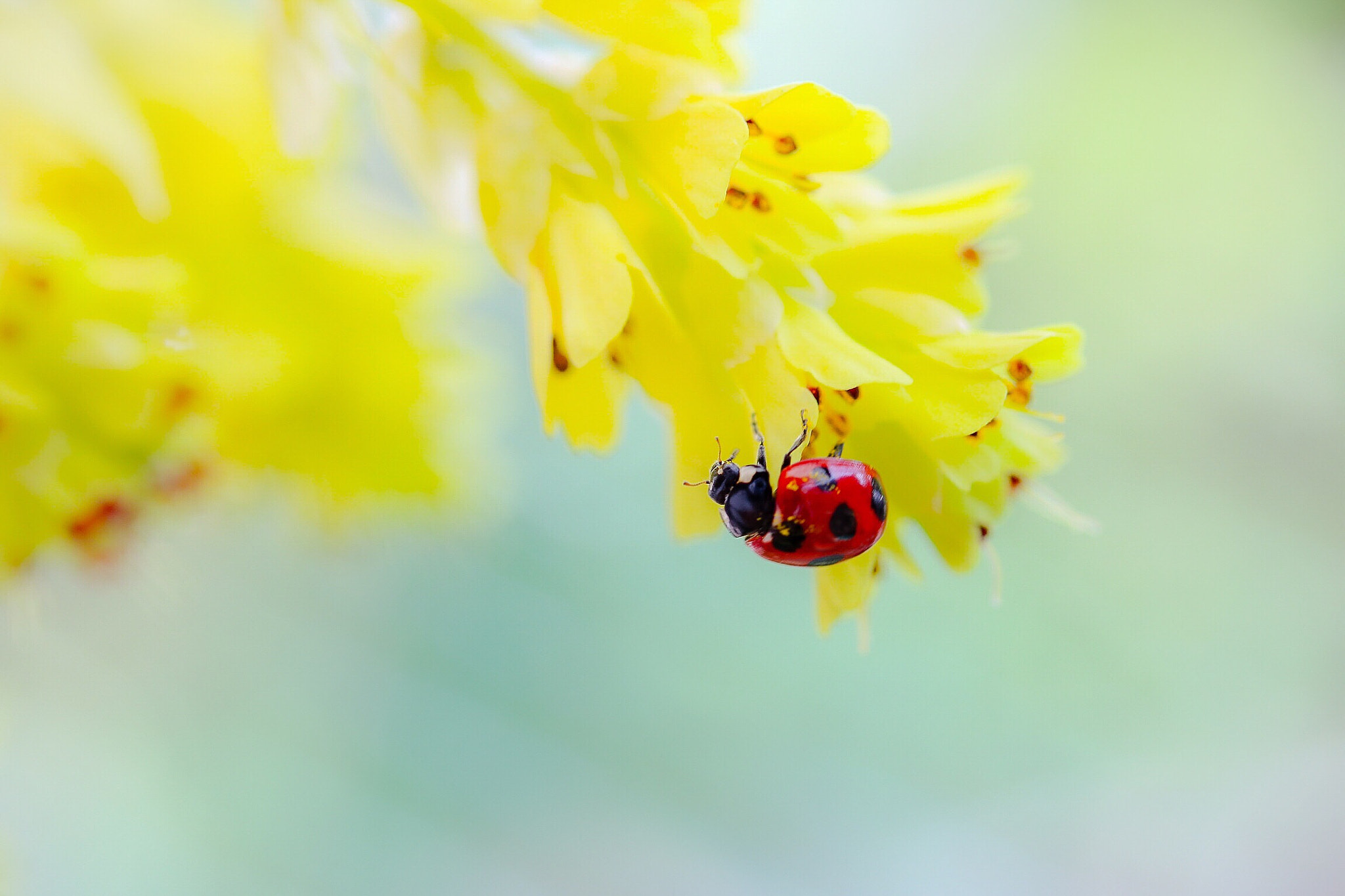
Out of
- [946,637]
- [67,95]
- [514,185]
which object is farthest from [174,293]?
[946,637]

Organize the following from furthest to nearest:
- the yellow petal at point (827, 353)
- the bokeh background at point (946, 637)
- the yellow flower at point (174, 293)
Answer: the bokeh background at point (946, 637) < the yellow flower at point (174, 293) < the yellow petal at point (827, 353)

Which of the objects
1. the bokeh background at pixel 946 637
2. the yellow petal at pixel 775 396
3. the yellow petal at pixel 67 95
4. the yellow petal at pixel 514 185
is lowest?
the yellow petal at pixel 775 396

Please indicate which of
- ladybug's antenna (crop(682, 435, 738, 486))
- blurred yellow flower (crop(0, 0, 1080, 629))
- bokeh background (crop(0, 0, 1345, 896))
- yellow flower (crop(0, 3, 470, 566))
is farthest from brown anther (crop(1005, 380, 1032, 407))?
bokeh background (crop(0, 0, 1345, 896))

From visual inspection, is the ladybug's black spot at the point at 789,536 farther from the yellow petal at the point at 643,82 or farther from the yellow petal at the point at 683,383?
the yellow petal at the point at 643,82

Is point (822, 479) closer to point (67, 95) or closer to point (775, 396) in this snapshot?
point (775, 396)

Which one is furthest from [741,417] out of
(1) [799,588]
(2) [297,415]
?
(1) [799,588]

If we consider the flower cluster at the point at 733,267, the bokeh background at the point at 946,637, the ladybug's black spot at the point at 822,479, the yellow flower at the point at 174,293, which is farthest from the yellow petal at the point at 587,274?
the bokeh background at the point at 946,637
